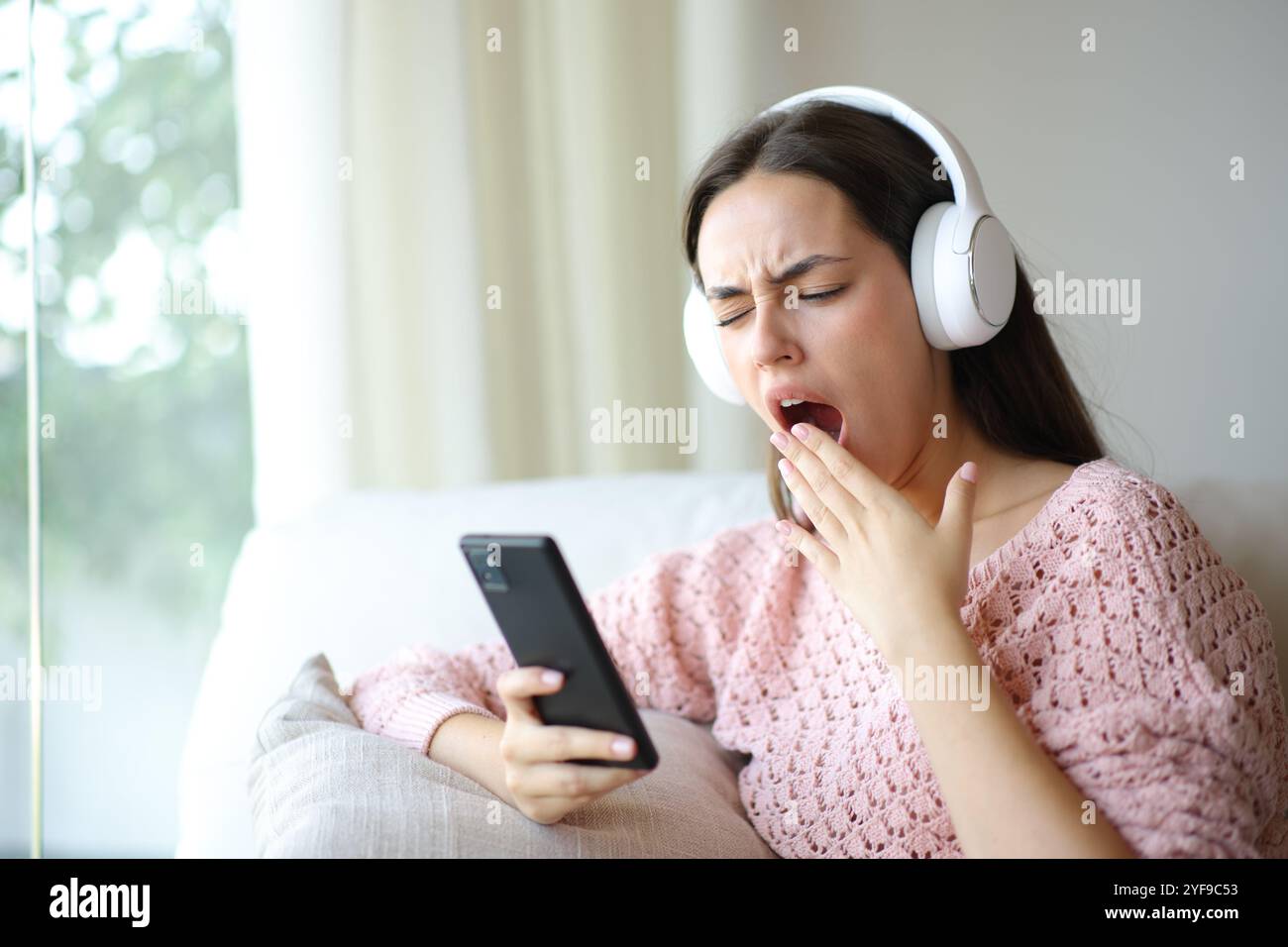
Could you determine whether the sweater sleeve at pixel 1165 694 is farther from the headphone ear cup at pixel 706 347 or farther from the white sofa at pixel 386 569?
the white sofa at pixel 386 569

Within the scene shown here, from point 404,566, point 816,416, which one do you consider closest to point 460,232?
point 404,566

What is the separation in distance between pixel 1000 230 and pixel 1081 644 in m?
0.41

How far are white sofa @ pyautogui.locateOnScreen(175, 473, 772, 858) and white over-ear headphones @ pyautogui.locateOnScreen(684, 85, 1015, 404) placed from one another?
551 mm

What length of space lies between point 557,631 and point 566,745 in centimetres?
9

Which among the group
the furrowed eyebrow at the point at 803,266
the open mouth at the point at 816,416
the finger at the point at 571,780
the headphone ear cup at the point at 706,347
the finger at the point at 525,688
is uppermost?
the furrowed eyebrow at the point at 803,266

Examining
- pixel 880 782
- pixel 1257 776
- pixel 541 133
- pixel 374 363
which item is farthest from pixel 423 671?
pixel 541 133

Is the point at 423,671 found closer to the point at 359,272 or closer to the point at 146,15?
the point at 359,272

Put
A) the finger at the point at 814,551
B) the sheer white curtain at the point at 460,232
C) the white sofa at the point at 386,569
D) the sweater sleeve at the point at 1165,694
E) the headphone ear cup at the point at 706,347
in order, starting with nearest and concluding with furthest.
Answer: the sweater sleeve at the point at 1165,694, the finger at the point at 814,551, the headphone ear cup at the point at 706,347, the white sofa at the point at 386,569, the sheer white curtain at the point at 460,232

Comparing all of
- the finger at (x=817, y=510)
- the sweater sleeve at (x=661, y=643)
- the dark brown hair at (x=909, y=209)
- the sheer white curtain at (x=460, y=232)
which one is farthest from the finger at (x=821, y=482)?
the sheer white curtain at (x=460, y=232)

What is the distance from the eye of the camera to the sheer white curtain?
2.03 m

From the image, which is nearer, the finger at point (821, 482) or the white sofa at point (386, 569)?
Answer: the finger at point (821, 482)

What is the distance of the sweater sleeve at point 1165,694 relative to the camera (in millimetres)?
783

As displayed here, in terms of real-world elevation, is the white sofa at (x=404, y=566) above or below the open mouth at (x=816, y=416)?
below

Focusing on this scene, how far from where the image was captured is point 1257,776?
857 mm
